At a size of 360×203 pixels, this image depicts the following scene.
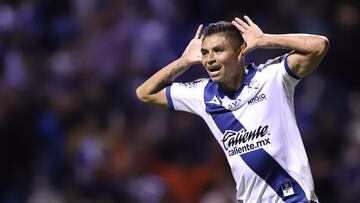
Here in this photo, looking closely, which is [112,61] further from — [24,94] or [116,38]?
[24,94]

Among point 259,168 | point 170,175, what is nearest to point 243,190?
point 259,168

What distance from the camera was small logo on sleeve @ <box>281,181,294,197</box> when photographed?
26.8 ft

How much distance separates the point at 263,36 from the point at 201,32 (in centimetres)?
82

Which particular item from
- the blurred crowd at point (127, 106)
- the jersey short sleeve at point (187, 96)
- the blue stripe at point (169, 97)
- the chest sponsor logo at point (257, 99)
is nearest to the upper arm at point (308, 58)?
the chest sponsor logo at point (257, 99)

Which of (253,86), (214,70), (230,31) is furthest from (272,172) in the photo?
(230,31)

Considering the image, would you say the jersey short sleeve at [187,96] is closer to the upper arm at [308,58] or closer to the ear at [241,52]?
the ear at [241,52]

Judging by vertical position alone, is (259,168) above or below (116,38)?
below

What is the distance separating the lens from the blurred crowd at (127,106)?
43.1 ft

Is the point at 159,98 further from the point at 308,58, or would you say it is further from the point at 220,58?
the point at 308,58

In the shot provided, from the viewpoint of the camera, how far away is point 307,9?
1541 cm

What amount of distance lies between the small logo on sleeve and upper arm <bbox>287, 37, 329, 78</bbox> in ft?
2.54

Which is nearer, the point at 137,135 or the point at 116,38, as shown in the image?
the point at 137,135

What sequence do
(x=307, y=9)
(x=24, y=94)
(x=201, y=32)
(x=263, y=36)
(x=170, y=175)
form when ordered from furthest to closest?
(x=307, y=9) < (x=24, y=94) < (x=170, y=175) < (x=201, y=32) < (x=263, y=36)

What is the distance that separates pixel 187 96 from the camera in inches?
345
